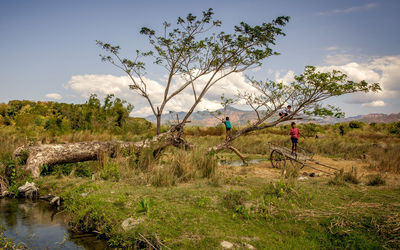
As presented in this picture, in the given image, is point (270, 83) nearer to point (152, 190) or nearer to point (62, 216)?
point (152, 190)

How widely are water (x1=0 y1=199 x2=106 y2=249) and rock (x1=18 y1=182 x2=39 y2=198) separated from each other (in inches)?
17.5

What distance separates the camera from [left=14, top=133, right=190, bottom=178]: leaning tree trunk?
373 inches

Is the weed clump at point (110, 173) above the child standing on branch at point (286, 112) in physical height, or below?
below

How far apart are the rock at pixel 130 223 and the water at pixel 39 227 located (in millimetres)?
526

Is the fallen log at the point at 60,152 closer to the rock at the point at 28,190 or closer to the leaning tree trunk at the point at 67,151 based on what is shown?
the leaning tree trunk at the point at 67,151

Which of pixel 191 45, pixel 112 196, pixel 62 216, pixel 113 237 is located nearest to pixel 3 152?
pixel 62 216

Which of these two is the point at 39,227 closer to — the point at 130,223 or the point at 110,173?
the point at 130,223

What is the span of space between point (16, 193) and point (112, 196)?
12.5ft

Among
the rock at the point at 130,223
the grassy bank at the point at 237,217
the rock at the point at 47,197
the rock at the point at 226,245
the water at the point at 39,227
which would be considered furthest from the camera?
the rock at the point at 47,197

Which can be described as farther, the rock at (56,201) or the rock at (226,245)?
the rock at (56,201)

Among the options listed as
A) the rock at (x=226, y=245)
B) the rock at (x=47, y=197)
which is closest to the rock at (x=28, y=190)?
the rock at (x=47, y=197)

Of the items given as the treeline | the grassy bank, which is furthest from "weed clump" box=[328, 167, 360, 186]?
the treeline

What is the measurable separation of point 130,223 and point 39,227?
2.38 meters

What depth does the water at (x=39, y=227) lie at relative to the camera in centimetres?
528
